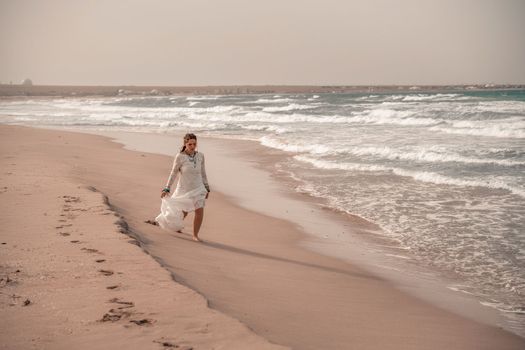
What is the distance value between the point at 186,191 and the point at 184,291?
9.57 ft

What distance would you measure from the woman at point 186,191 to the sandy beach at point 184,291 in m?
0.24

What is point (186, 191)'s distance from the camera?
7.10 meters

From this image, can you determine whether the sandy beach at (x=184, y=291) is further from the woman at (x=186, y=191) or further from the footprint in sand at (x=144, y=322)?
the woman at (x=186, y=191)

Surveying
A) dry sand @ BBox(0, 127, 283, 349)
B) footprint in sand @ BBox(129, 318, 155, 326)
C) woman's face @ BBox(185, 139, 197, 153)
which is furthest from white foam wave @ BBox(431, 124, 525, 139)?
footprint in sand @ BBox(129, 318, 155, 326)

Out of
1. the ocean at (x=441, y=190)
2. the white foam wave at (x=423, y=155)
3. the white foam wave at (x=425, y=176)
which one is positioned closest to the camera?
the ocean at (x=441, y=190)

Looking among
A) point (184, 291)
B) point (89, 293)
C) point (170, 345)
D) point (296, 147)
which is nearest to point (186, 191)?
point (184, 291)

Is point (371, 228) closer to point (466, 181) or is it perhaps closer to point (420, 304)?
point (420, 304)

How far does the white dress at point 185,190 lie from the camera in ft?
22.9

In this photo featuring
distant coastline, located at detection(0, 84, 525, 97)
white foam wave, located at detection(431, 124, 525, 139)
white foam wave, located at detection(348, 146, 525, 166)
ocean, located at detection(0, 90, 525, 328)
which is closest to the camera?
ocean, located at detection(0, 90, 525, 328)

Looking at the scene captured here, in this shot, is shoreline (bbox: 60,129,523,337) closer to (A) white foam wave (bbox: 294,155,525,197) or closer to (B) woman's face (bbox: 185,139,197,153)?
(A) white foam wave (bbox: 294,155,525,197)

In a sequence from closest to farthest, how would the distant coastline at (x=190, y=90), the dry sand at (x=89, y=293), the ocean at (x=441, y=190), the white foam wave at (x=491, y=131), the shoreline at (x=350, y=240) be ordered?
the dry sand at (x=89, y=293)
the shoreline at (x=350, y=240)
the ocean at (x=441, y=190)
the white foam wave at (x=491, y=131)
the distant coastline at (x=190, y=90)

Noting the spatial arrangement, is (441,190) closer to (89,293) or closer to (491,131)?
(89,293)

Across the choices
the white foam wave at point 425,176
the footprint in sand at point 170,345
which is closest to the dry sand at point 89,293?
the footprint in sand at point 170,345

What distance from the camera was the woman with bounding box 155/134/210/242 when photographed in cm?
694
